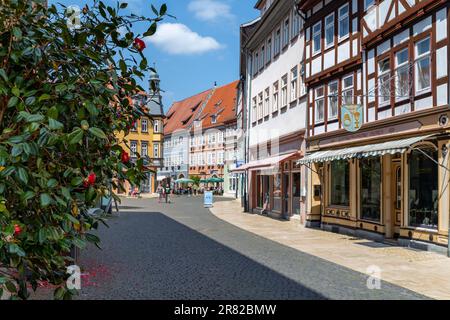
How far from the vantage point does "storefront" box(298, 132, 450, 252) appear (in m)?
12.6

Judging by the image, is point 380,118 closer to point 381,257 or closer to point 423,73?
point 423,73

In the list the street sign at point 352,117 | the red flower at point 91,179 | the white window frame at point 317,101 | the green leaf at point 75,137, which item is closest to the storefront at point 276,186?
Answer: the white window frame at point 317,101

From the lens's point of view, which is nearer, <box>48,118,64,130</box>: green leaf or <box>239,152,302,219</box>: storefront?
<box>48,118,64,130</box>: green leaf

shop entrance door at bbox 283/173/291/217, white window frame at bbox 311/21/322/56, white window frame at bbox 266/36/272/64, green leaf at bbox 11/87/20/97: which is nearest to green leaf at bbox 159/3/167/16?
green leaf at bbox 11/87/20/97

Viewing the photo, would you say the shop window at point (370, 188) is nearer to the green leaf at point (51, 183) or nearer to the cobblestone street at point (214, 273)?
the cobblestone street at point (214, 273)

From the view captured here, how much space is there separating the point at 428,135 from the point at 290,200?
37.9ft

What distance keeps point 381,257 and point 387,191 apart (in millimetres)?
3668

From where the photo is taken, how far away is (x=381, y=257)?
12203mm

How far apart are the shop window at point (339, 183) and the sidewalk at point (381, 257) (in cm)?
131

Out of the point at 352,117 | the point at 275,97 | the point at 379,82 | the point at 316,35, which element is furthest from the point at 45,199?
the point at 275,97

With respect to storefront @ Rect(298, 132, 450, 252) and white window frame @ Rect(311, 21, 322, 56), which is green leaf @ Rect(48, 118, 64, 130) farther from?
white window frame @ Rect(311, 21, 322, 56)

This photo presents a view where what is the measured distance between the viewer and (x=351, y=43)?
→ 17469 mm

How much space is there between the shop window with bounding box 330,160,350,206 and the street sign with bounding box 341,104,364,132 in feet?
9.72

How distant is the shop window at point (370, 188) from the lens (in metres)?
16.0
